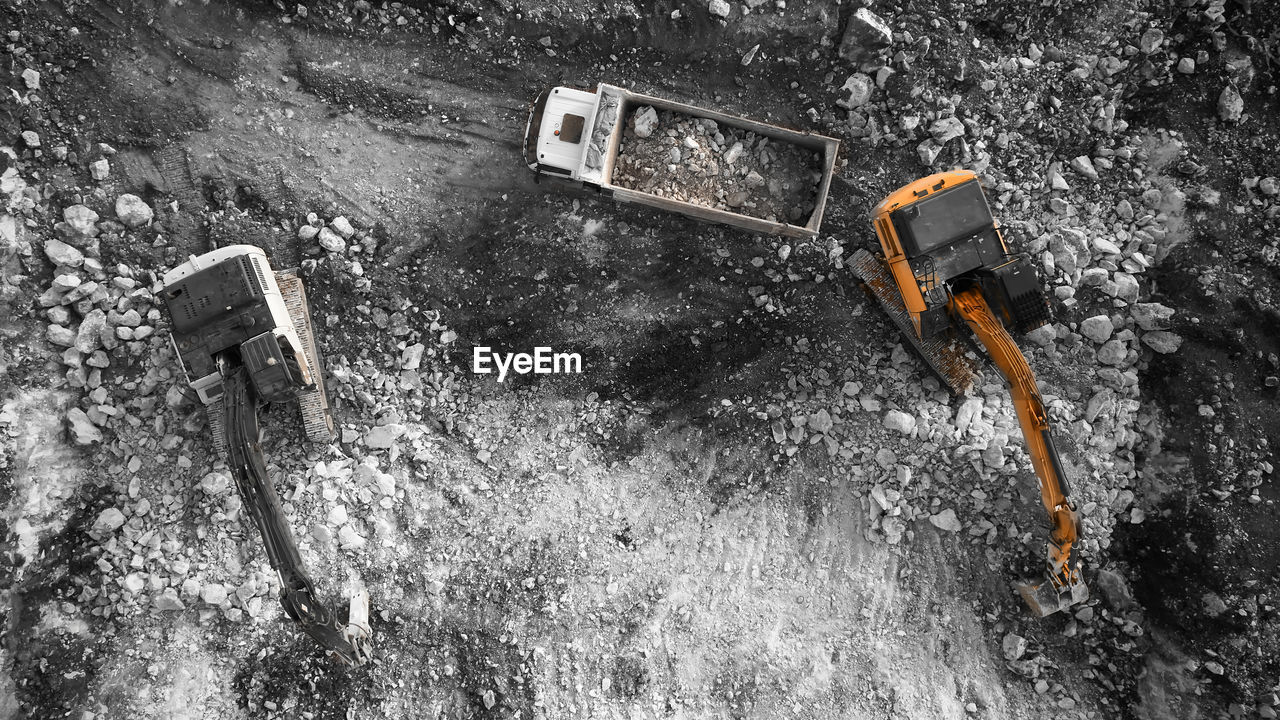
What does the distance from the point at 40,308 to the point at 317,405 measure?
12.5 feet

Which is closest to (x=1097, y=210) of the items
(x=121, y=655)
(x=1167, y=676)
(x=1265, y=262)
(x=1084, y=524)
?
(x=1265, y=262)

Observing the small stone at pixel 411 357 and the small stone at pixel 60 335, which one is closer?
the small stone at pixel 60 335

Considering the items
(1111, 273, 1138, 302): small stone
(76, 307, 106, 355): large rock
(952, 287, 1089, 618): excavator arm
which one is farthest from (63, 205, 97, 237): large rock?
(1111, 273, 1138, 302): small stone

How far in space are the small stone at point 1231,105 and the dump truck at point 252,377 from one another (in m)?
13.0

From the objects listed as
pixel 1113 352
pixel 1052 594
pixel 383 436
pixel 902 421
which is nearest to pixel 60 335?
pixel 383 436

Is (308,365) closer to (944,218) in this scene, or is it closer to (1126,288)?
(944,218)

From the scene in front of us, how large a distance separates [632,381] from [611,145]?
→ 10.9 ft

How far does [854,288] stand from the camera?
1021 centimetres

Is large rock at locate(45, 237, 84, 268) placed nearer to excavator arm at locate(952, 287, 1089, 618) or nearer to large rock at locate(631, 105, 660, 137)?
large rock at locate(631, 105, 660, 137)

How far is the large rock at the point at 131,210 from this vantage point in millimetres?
9742

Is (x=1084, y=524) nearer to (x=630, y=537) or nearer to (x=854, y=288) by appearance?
(x=854, y=288)

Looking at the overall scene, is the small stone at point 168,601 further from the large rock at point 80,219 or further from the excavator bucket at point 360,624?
the large rock at point 80,219

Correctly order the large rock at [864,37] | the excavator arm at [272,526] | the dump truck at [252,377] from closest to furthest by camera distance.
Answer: the excavator arm at [272,526] < the dump truck at [252,377] < the large rock at [864,37]

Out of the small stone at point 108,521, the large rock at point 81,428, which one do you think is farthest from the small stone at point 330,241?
the small stone at point 108,521
